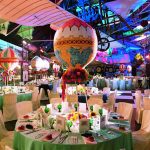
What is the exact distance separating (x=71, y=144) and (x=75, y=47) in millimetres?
1271

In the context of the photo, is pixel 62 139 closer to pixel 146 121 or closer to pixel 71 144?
pixel 71 144

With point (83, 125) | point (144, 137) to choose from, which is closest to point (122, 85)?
point (144, 137)

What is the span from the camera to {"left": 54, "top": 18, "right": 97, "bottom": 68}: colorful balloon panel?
3199 millimetres

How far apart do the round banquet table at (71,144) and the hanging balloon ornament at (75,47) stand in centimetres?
84

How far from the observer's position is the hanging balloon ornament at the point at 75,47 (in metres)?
3.20

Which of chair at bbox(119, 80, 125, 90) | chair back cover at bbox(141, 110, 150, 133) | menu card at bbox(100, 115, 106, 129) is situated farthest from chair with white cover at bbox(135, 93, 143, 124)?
chair at bbox(119, 80, 125, 90)

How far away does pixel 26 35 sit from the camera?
17344mm

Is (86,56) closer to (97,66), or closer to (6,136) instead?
(6,136)

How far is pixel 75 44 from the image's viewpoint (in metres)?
3.18

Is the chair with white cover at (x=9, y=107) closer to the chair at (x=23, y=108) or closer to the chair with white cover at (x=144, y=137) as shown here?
the chair at (x=23, y=108)

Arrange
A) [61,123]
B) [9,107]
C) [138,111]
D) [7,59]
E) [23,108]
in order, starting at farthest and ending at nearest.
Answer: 1. [7,59]
2. [9,107]
3. [138,111]
4. [23,108]
5. [61,123]

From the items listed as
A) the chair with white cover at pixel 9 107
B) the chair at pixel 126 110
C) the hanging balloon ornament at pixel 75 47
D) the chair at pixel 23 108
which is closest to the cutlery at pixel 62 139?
the hanging balloon ornament at pixel 75 47

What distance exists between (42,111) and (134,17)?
1093 cm

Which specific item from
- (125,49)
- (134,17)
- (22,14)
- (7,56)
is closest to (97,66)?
(125,49)
